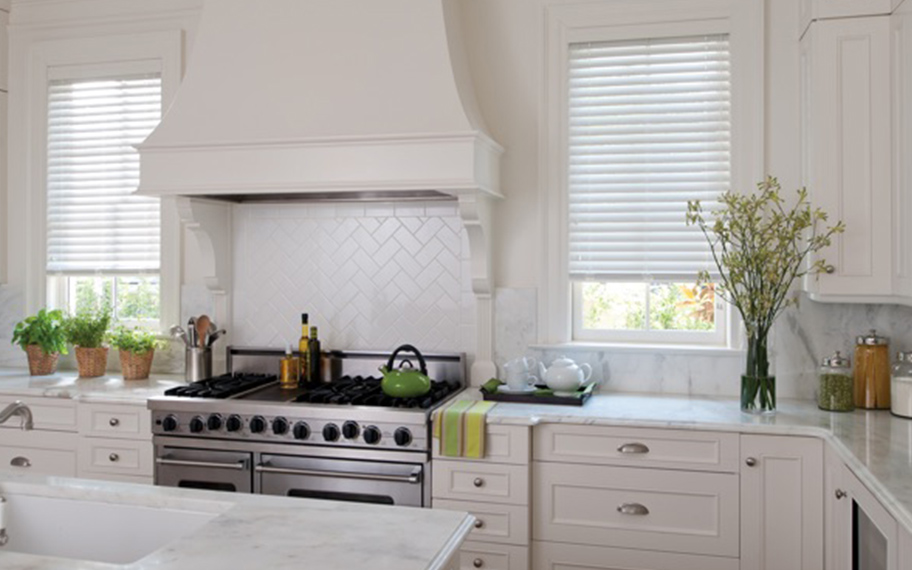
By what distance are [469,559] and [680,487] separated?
0.86 metres

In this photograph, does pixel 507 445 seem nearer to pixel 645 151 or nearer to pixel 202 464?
pixel 202 464

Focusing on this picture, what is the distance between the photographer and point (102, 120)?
14.5ft

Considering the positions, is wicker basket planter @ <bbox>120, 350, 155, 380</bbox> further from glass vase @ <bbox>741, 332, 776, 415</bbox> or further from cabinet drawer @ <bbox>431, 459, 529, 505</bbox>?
glass vase @ <bbox>741, 332, 776, 415</bbox>

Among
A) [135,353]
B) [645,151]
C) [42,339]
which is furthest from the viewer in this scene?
[42,339]

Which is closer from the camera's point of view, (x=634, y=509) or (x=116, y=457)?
(x=634, y=509)

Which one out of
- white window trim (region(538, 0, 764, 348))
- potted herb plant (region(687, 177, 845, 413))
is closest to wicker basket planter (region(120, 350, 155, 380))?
white window trim (region(538, 0, 764, 348))

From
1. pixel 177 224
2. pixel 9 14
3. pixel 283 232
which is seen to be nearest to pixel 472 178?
pixel 283 232

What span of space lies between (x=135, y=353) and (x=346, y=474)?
1.44m

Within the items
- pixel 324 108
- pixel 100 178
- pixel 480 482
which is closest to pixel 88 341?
pixel 100 178

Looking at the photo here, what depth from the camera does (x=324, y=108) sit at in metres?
3.51

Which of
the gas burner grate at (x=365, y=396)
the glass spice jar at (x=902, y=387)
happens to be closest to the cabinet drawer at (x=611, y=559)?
the gas burner grate at (x=365, y=396)

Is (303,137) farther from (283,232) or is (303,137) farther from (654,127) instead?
(654,127)

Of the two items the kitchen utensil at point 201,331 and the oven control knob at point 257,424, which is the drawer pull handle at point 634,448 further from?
the kitchen utensil at point 201,331

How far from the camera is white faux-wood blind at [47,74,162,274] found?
4355 mm
